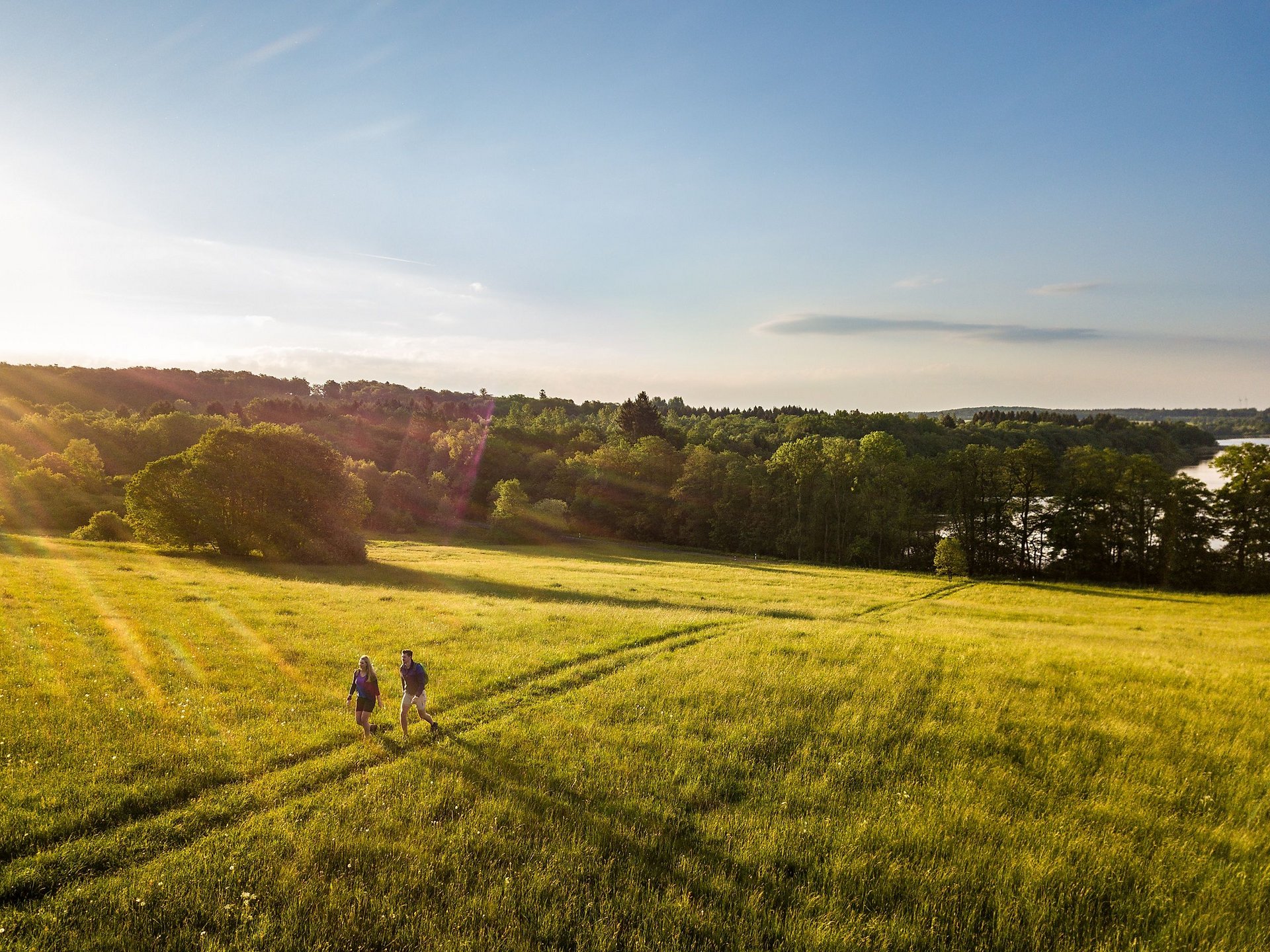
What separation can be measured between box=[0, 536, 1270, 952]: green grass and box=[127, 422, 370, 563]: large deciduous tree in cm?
2240

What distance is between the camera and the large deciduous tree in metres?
42.3

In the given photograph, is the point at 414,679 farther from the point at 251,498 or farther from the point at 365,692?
the point at 251,498

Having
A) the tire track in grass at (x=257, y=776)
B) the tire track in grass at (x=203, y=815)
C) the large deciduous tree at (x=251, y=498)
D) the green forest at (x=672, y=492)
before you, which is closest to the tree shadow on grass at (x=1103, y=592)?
the green forest at (x=672, y=492)

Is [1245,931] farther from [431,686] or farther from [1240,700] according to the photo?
[431,686]

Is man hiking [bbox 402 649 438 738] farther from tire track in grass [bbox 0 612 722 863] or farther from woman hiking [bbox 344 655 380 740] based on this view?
tire track in grass [bbox 0 612 722 863]

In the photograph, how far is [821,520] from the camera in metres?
83.0

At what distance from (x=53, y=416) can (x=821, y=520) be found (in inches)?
4792

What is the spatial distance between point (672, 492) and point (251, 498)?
201ft

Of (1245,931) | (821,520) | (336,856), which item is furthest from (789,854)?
(821,520)

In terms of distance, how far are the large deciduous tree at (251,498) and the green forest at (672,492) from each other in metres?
0.13

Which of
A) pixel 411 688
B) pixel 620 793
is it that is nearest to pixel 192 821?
pixel 411 688

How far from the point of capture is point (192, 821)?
29.5ft

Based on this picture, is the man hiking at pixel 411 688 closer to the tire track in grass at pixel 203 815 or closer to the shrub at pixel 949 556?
the tire track in grass at pixel 203 815

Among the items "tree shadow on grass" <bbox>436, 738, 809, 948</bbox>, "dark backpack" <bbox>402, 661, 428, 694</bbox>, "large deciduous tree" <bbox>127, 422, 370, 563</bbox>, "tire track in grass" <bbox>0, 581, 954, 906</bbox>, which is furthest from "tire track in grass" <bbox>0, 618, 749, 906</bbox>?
"large deciduous tree" <bbox>127, 422, 370, 563</bbox>
